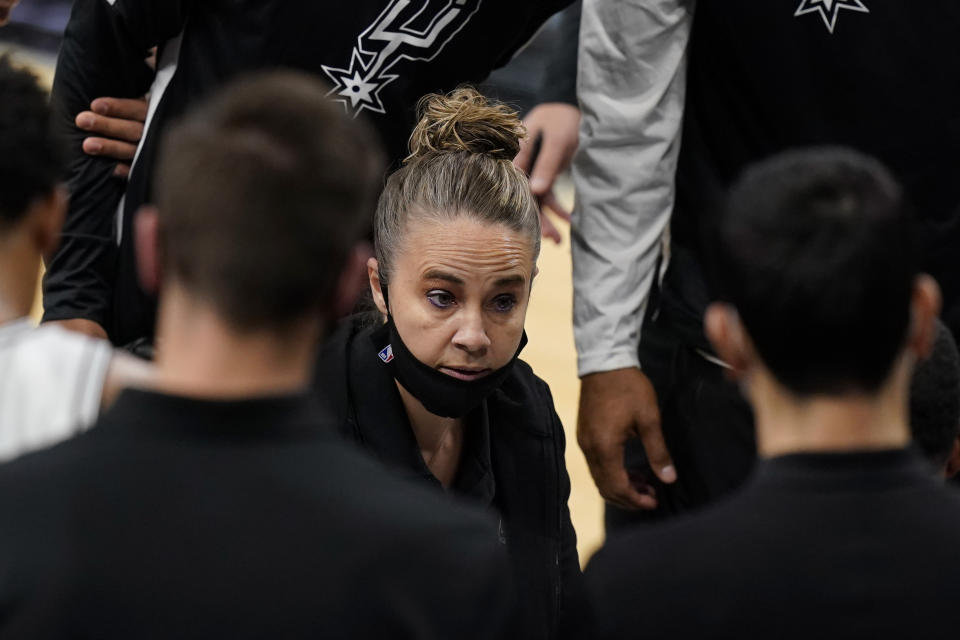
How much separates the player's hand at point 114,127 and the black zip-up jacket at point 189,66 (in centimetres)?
2

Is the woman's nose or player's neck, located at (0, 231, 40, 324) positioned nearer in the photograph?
player's neck, located at (0, 231, 40, 324)

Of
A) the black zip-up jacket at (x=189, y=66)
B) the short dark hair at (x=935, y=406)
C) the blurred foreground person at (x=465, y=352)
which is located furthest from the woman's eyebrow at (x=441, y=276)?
the short dark hair at (x=935, y=406)

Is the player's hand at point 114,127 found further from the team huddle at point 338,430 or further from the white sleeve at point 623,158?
the white sleeve at point 623,158

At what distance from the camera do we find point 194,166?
94cm

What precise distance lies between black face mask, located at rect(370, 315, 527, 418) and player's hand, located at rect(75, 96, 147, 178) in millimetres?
490

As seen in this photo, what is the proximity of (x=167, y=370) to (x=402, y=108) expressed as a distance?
1.13m

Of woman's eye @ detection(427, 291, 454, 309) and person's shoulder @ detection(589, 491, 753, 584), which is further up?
person's shoulder @ detection(589, 491, 753, 584)

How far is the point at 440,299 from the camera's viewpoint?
192 centimetres

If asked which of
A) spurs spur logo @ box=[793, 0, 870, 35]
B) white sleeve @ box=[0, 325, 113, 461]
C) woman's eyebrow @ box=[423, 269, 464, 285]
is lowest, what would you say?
woman's eyebrow @ box=[423, 269, 464, 285]

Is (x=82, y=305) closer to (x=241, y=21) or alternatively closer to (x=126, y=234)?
(x=126, y=234)

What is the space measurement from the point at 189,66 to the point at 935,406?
1.19 metres

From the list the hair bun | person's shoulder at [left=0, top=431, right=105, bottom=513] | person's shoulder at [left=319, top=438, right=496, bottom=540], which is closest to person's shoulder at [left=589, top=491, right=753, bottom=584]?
person's shoulder at [left=319, top=438, right=496, bottom=540]

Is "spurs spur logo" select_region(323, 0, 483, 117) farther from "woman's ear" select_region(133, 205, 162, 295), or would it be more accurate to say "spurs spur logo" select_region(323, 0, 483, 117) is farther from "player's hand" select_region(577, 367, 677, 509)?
"woman's ear" select_region(133, 205, 162, 295)

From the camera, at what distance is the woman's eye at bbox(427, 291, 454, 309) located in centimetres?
191
